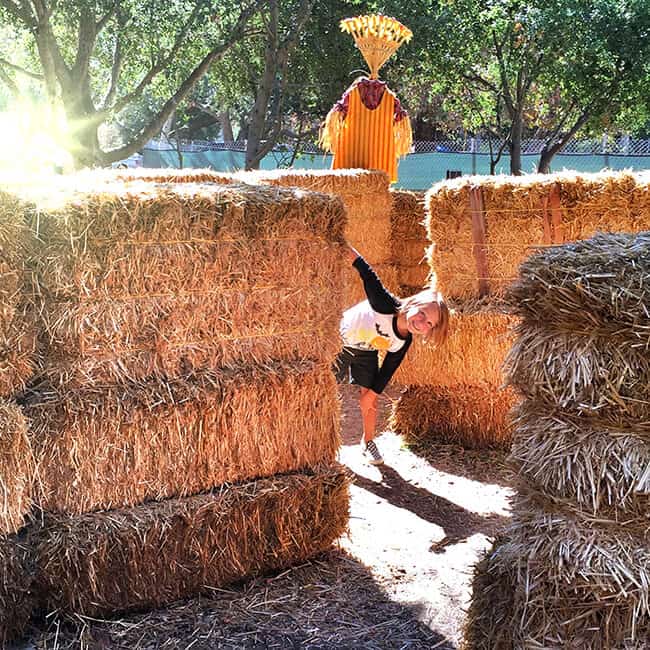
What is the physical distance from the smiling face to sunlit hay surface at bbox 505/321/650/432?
216cm

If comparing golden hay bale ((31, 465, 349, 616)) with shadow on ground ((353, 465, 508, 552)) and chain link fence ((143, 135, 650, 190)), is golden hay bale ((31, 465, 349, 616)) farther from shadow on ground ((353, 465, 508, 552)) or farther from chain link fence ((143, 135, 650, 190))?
chain link fence ((143, 135, 650, 190))

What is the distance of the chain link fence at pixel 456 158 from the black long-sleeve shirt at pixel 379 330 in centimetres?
1030

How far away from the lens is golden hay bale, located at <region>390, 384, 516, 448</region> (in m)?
6.35

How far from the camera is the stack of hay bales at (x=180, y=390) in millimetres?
3414

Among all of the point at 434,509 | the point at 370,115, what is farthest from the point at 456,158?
the point at 434,509

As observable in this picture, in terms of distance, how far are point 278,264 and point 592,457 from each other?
186 centimetres

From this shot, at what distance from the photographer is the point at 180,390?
12.1 ft

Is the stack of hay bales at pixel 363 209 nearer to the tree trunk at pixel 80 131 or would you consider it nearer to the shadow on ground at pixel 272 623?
the tree trunk at pixel 80 131

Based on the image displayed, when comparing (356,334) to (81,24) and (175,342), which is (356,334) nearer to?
(175,342)

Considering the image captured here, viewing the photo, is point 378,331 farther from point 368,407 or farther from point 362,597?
point 362,597

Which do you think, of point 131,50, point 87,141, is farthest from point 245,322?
point 131,50

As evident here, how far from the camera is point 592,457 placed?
2670mm

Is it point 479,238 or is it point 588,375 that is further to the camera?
point 479,238

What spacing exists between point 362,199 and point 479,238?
244 cm
